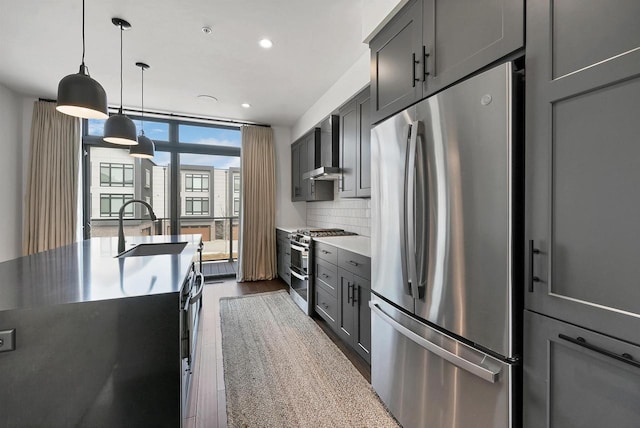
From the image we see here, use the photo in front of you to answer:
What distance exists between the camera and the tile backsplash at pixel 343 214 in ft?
11.5

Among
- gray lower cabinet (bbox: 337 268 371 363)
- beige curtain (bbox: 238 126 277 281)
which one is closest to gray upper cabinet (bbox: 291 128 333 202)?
beige curtain (bbox: 238 126 277 281)

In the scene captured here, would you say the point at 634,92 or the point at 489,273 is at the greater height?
the point at 634,92

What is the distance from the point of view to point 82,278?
1.36 metres

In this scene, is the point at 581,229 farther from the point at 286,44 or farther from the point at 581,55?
the point at 286,44

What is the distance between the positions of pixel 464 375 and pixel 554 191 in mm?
851

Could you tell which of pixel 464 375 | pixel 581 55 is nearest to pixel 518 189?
pixel 581 55

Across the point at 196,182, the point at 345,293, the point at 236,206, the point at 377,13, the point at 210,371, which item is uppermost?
the point at 377,13

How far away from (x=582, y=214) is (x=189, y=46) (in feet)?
10.3

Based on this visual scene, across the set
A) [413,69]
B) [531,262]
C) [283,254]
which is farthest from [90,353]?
[283,254]

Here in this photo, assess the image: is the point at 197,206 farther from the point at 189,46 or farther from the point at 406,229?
the point at 406,229

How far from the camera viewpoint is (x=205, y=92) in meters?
3.76

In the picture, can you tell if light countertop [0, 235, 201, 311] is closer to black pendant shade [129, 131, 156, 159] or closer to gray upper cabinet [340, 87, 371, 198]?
black pendant shade [129, 131, 156, 159]

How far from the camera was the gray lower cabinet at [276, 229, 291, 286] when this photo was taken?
4.33 metres

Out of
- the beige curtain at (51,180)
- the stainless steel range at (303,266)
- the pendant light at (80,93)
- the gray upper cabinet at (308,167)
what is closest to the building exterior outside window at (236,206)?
the gray upper cabinet at (308,167)
